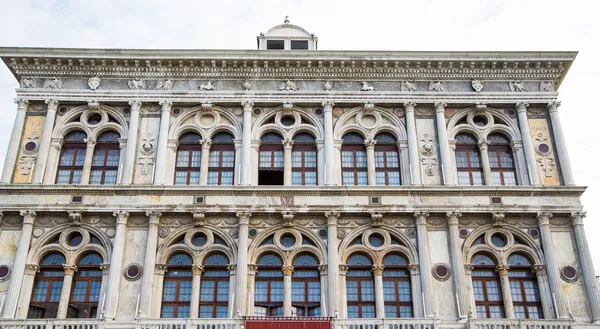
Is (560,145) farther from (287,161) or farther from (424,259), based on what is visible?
(287,161)

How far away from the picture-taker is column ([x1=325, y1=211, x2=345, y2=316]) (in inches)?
901

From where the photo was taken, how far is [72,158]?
26.1 m

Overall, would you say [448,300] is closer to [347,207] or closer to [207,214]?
[347,207]

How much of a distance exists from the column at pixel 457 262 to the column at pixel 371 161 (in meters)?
3.09

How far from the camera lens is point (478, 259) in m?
24.3

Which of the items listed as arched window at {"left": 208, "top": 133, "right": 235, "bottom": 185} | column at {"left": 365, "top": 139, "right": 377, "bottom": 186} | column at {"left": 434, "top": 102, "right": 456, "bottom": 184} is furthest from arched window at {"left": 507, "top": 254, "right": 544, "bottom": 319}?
arched window at {"left": 208, "top": 133, "right": 235, "bottom": 185}

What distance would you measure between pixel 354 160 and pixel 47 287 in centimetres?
1230

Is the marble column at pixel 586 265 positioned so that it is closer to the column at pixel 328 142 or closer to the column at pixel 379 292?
the column at pixel 379 292

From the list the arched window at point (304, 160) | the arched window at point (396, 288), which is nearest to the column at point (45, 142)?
the arched window at point (304, 160)

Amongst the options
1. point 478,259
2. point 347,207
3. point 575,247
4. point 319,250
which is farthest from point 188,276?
point 575,247

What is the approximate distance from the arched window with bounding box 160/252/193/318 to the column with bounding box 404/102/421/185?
8.97m

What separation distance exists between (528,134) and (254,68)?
37.0ft

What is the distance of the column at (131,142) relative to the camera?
25044mm

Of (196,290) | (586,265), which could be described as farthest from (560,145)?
(196,290)
